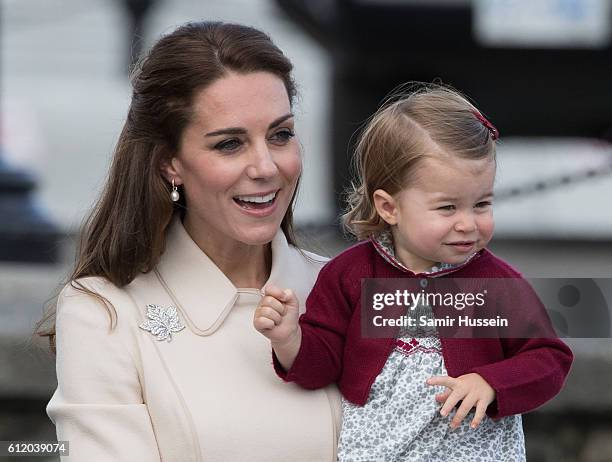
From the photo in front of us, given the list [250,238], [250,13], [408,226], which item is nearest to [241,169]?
[250,238]

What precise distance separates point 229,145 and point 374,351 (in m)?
0.43

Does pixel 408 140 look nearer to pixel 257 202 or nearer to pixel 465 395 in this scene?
pixel 257 202

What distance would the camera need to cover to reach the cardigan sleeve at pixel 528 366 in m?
1.89

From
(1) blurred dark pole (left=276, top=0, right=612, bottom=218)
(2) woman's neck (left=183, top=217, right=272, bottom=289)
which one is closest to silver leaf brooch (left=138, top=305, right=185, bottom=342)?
(2) woman's neck (left=183, top=217, right=272, bottom=289)

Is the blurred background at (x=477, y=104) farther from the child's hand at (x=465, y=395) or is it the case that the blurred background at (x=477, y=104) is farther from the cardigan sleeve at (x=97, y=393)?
the child's hand at (x=465, y=395)

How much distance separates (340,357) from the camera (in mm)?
2033

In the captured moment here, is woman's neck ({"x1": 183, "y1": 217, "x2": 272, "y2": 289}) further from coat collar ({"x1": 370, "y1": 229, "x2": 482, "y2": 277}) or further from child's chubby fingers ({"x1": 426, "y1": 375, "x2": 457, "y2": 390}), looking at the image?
child's chubby fingers ({"x1": 426, "y1": 375, "x2": 457, "y2": 390})

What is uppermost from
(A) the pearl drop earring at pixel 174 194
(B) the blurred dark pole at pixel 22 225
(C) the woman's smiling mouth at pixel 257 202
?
(B) the blurred dark pole at pixel 22 225

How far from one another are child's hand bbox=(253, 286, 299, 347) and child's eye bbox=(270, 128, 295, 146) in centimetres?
31

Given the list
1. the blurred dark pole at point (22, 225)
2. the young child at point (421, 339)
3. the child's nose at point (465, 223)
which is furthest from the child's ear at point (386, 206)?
the blurred dark pole at point (22, 225)

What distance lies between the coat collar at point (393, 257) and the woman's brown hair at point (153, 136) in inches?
13.8

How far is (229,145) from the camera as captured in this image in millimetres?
2092

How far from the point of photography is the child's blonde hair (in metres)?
1.95

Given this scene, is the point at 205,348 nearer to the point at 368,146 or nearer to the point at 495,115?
the point at 368,146
